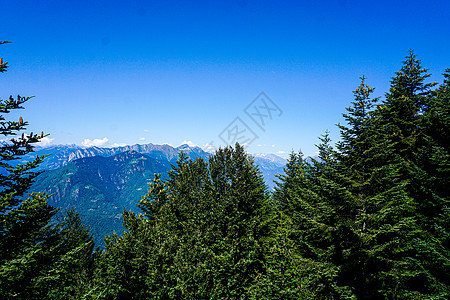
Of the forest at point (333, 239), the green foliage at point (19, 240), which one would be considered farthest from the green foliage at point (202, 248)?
the green foliage at point (19, 240)

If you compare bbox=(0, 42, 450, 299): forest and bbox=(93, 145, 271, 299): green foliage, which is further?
bbox=(93, 145, 271, 299): green foliage

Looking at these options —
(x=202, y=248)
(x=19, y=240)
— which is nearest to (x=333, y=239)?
(x=202, y=248)

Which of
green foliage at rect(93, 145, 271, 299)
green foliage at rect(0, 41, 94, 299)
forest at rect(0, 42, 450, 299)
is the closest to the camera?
green foliage at rect(0, 41, 94, 299)

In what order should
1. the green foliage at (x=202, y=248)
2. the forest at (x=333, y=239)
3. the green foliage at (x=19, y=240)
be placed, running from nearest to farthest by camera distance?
1. the green foliage at (x=19, y=240)
2. the forest at (x=333, y=239)
3. the green foliage at (x=202, y=248)

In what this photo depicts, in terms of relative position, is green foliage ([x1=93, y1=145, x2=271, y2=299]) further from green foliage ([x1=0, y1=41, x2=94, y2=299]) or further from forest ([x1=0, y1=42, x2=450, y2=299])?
green foliage ([x1=0, y1=41, x2=94, y2=299])

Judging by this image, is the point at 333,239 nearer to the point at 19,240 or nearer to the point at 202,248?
the point at 202,248

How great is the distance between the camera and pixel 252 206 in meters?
18.8

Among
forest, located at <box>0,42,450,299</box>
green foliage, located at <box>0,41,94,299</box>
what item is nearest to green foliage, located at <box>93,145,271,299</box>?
forest, located at <box>0,42,450,299</box>

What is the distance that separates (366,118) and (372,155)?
2657 mm

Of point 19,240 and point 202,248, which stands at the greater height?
point 19,240

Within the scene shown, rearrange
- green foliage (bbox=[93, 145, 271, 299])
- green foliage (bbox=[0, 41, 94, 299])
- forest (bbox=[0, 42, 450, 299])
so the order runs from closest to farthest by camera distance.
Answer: green foliage (bbox=[0, 41, 94, 299]) < forest (bbox=[0, 42, 450, 299]) < green foliage (bbox=[93, 145, 271, 299])

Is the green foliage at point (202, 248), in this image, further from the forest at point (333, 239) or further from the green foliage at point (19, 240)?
the green foliage at point (19, 240)

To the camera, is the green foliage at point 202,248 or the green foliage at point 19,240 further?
the green foliage at point 202,248

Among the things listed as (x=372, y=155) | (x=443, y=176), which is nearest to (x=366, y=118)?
(x=372, y=155)
